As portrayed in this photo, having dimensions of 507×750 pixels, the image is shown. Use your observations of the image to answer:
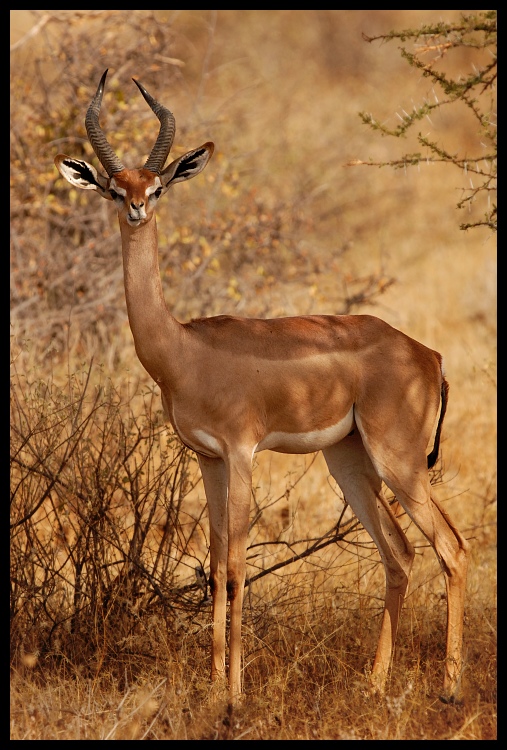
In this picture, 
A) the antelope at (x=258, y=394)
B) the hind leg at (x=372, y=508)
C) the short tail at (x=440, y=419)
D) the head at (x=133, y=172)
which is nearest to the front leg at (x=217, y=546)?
the antelope at (x=258, y=394)

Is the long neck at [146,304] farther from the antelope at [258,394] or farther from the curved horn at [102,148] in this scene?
the curved horn at [102,148]

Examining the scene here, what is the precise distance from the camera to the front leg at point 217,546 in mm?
4977

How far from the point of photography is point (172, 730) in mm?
4602

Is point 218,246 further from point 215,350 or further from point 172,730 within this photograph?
point 172,730

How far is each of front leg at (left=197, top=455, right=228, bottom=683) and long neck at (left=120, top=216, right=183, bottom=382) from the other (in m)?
0.60

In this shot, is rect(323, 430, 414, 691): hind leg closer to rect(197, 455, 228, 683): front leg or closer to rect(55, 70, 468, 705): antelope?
rect(55, 70, 468, 705): antelope

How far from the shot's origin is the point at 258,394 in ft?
16.1

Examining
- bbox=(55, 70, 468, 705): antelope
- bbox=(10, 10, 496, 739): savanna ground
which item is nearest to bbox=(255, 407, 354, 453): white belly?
bbox=(55, 70, 468, 705): antelope

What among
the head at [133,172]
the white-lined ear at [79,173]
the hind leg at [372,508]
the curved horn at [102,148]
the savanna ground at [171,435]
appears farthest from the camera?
the hind leg at [372,508]

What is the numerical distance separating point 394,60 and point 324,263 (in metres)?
11.9

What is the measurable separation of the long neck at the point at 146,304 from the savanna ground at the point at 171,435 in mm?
697

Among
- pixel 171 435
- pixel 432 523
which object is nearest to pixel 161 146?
pixel 171 435

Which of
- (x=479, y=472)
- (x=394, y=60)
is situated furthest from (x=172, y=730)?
(x=394, y=60)

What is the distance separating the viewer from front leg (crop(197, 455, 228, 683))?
16.3 ft
